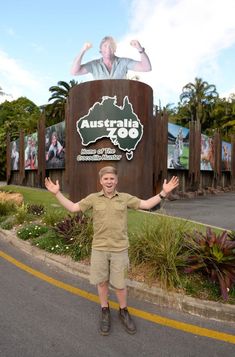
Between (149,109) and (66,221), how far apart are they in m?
7.55

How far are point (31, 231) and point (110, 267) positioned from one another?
4.11m

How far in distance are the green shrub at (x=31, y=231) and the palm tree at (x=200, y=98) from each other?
52.5m

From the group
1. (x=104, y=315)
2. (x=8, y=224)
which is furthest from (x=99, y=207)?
(x=8, y=224)

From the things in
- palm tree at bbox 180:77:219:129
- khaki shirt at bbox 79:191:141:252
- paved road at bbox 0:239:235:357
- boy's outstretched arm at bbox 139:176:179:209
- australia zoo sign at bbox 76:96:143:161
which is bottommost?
paved road at bbox 0:239:235:357

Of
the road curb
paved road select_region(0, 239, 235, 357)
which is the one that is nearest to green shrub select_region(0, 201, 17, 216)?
the road curb

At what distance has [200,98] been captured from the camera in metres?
59.3

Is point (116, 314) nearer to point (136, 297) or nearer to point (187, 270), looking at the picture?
point (136, 297)

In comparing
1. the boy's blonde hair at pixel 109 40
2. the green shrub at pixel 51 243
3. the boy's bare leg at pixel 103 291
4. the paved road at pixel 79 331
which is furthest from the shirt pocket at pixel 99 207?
the boy's blonde hair at pixel 109 40

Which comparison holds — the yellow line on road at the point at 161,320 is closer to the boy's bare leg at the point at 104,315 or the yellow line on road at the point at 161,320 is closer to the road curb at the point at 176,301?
the road curb at the point at 176,301

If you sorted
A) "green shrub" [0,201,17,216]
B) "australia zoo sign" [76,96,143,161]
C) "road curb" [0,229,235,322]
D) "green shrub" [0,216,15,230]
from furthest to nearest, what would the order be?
"australia zoo sign" [76,96,143,161]
"green shrub" [0,201,17,216]
"green shrub" [0,216,15,230]
"road curb" [0,229,235,322]

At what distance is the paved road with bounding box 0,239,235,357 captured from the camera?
350 cm

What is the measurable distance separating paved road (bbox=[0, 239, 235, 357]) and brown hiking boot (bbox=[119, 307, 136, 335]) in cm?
6

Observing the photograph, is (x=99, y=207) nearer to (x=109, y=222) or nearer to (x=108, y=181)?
(x=109, y=222)

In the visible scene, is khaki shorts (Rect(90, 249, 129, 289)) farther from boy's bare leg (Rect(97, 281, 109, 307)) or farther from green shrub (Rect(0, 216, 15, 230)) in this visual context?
green shrub (Rect(0, 216, 15, 230))
